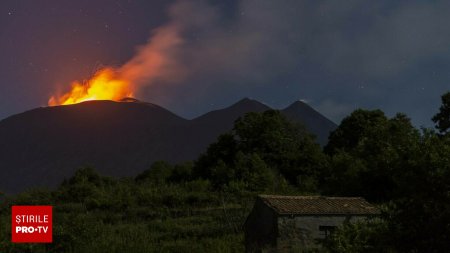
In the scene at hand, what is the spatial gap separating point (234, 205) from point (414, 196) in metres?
47.2

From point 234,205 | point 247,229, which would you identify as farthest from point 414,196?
point 234,205

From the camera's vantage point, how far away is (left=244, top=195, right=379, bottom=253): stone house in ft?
122

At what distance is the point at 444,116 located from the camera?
74.2 metres

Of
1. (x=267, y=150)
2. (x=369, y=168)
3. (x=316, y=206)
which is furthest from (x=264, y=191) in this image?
(x=316, y=206)

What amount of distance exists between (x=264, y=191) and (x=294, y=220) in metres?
30.9

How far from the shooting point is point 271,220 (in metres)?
38.5

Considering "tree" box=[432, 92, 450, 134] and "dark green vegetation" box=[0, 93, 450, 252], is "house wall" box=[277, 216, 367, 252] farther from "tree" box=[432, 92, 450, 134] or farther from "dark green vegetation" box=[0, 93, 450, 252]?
"tree" box=[432, 92, 450, 134]

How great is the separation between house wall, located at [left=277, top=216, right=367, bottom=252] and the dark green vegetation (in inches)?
164

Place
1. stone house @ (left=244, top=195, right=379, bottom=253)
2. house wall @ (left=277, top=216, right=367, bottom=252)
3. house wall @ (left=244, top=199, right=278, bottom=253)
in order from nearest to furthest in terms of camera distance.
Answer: house wall @ (left=277, top=216, right=367, bottom=252) < stone house @ (left=244, top=195, right=379, bottom=253) < house wall @ (left=244, top=199, right=278, bottom=253)

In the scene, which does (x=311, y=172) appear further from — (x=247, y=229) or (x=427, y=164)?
(x=427, y=164)

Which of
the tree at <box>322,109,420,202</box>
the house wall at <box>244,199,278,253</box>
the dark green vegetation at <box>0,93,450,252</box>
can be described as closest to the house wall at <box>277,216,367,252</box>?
the house wall at <box>244,199,278,253</box>

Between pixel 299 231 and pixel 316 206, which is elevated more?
pixel 316 206

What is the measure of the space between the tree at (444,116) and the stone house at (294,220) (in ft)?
122

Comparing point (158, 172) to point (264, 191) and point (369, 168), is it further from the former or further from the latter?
point (369, 168)
